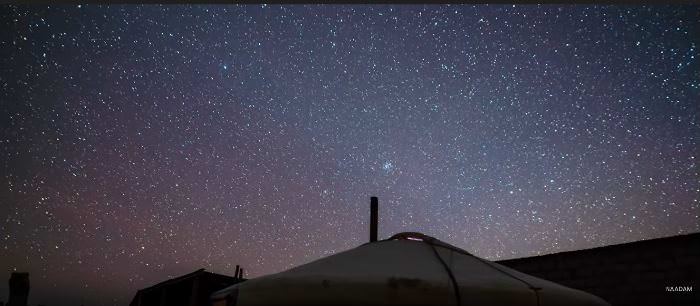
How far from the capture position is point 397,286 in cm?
248

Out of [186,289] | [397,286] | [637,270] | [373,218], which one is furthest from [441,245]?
[186,289]

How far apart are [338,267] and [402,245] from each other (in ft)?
2.47

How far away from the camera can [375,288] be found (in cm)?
248

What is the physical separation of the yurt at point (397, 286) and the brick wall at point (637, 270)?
308 centimetres

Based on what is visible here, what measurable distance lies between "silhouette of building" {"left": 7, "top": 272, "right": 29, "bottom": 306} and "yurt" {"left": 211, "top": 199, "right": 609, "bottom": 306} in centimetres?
1938

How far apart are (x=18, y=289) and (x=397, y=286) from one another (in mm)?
20841

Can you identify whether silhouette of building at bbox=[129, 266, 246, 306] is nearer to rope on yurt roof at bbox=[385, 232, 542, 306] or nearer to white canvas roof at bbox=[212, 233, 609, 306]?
rope on yurt roof at bbox=[385, 232, 542, 306]

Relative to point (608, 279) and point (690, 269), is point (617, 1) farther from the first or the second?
point (608, 279)

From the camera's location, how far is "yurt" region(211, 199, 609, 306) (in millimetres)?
2488

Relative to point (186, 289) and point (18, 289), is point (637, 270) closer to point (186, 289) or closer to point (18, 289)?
point (186, 289)

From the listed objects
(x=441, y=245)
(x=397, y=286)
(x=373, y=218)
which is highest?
(x=373, y=218)

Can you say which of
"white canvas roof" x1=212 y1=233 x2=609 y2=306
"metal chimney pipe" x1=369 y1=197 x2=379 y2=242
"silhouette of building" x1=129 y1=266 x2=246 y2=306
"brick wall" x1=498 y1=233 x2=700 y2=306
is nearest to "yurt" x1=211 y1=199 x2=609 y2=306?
"white canvas roof" x1=212 y1=233 x2=609 y2=306

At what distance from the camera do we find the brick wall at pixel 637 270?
511 centimetres

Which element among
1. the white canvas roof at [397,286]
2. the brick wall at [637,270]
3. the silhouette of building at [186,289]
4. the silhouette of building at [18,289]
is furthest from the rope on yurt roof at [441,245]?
the silhouette of building at [18,289]
